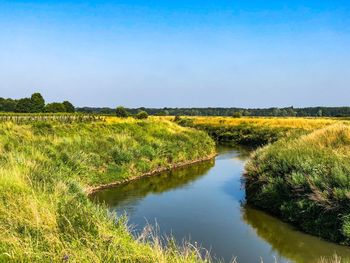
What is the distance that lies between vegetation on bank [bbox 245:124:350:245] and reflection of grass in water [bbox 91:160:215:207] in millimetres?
4438

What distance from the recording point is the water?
34.9ft

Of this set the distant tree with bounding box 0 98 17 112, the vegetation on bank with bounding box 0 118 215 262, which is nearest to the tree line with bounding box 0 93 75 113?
the distant tree with bounding box 0 98 17 112

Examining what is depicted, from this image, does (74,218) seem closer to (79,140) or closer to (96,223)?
(96,223)

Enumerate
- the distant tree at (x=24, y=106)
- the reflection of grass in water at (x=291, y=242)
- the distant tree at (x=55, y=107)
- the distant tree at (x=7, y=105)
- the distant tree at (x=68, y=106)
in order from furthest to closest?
the distant tree at (x=7, y=105)
the distant tree at (x=68, y=106)
the distant tree at (x=24, y=106)
the distant tree at (x=55, y=107)
the reflection of grass in water at (x=291, y=242)

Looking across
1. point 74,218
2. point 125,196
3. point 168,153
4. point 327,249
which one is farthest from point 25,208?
point 168,153

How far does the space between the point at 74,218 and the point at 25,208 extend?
94cm

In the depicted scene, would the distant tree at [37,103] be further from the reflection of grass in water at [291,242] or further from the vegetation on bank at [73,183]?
the reflection of grass in water at [291,242]

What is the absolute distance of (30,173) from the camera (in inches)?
464

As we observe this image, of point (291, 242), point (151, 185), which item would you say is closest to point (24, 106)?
point (151, 185)

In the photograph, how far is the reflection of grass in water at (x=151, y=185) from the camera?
55.1 ft

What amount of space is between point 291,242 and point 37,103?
52943 millimetres

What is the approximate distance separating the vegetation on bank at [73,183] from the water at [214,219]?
1.31 metres

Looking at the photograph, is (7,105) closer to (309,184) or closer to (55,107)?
(55,107)

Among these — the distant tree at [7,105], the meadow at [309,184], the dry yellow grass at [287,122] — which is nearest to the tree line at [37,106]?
the distant tree at [7,105]
